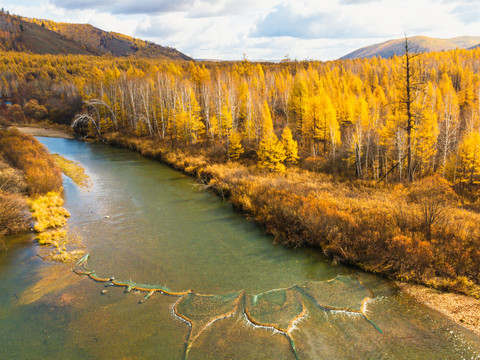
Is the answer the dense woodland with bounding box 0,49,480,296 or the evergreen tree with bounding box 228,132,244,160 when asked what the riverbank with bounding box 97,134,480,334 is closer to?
the dense woodland with bounding box 0,49,480,296

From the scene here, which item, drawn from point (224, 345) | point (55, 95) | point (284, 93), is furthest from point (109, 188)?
point (55, 95)

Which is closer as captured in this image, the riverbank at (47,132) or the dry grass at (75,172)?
the dry grass at (75,172)

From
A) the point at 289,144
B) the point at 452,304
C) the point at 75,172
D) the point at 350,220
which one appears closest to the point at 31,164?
the point at 75,172

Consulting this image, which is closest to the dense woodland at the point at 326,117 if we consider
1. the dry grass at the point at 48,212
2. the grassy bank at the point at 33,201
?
the dry grass at the point at 48,212

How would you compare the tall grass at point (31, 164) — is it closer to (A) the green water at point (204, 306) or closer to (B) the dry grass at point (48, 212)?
(B) the dry grass at point (48, 212)

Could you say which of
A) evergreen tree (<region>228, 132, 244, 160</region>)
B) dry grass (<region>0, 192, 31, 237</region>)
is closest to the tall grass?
dry grass (<region>0, 192, 31, 237</region>)

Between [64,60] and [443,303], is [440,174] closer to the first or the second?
[443,303]
